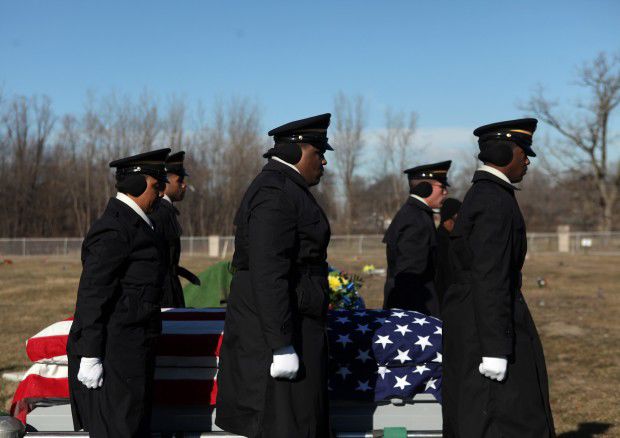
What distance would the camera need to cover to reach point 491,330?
3285 mm

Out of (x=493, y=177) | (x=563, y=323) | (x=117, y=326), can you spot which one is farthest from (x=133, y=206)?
(x=563, y=323)

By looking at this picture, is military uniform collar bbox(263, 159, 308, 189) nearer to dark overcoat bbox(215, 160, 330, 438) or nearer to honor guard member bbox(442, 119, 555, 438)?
dark overcoat bbox(215, 160, 330, 438)

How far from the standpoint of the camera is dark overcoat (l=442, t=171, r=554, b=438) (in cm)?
330

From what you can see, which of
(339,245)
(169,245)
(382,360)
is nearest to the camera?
(382,360)

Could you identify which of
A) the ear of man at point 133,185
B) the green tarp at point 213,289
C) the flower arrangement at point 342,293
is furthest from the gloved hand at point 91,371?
the green tarp at point 213,289

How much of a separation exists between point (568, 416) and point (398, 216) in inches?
87.7

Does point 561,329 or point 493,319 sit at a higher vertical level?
point 493,319

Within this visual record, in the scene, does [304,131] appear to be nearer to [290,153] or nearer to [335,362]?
[290,153]

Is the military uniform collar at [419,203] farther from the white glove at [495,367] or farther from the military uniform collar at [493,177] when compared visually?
the white glove at [495,367]

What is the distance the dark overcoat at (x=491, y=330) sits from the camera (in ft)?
10.8

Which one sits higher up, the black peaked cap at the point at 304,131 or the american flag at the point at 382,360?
the black peaked cap at the point at 304,131

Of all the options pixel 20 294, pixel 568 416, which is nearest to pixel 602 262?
pixel 20 294

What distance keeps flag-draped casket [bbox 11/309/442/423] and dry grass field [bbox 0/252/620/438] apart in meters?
2.29

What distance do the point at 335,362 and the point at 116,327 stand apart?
1240 millimetres
